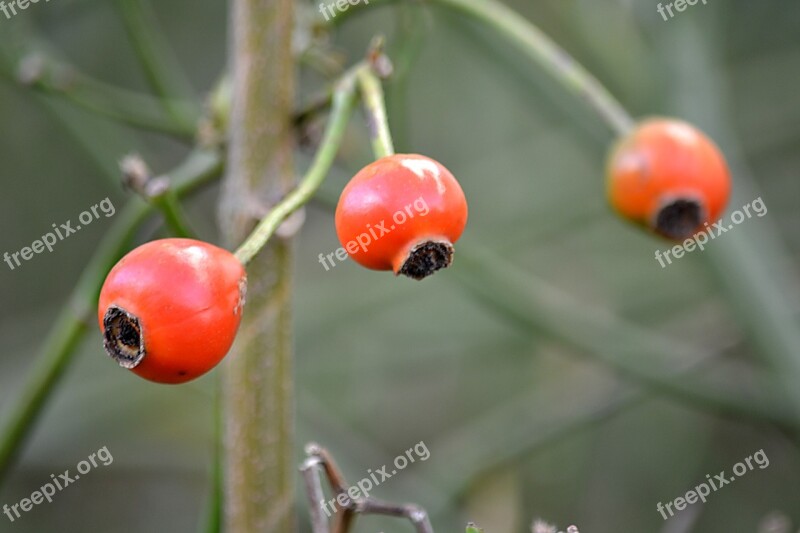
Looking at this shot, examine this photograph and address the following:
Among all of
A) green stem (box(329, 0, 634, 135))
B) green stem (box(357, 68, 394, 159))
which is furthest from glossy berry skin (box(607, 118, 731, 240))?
green stem (box(357, 68, 394, 159))

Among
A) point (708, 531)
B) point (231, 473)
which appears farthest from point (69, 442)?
point (708, 531)

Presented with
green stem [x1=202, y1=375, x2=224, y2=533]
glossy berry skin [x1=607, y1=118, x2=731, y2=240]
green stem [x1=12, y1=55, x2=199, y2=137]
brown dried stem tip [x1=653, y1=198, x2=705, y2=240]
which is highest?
green stem [x1=12, y1=55, x2=199, y2=137]

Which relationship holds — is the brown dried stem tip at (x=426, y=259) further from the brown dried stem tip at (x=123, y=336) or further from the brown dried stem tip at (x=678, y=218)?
the brown dried stem tip at (x=678, y=218)

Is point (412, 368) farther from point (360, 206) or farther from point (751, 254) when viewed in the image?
point (360, 206)

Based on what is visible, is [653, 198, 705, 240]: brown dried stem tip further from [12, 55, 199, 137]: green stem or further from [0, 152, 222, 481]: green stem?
[12, 55, 199, 137]: green stem

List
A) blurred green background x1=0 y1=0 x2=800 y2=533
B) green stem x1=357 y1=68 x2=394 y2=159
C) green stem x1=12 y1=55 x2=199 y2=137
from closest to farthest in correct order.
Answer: green stem x1=357 y1=68 x2=394 y2=159 < green stem x1=12 y1=55 x2=199 y2=137 < blurred green background x1=0 y1=0 x2=800 y2=533

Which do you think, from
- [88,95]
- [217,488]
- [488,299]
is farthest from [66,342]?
[488,299]
